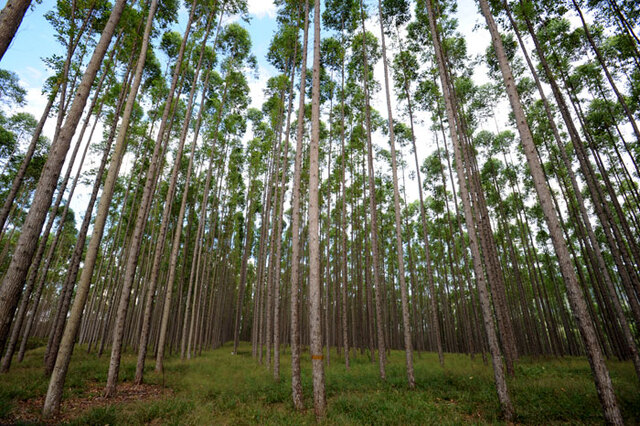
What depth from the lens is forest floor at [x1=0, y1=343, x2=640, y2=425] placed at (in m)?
5.73

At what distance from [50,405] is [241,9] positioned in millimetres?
15621

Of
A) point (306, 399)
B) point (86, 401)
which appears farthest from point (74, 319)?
point (306, 399)

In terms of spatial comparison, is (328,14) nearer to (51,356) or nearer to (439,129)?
(439,129)

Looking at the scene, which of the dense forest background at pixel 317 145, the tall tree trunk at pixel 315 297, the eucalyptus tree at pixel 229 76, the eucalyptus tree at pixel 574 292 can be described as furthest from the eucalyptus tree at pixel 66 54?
the eucalyptus tree at pixel 574 292

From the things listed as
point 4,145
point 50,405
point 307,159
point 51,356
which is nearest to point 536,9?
point 307,159

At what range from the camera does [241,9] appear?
12258 millimetres

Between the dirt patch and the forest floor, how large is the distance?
20 millimetres

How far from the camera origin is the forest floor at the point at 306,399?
225 inches

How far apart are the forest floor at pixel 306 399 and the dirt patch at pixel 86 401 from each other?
0.8 inches

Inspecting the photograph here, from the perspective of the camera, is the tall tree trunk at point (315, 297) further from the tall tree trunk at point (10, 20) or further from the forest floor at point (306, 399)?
the tall tree trunk at point (10, 20)

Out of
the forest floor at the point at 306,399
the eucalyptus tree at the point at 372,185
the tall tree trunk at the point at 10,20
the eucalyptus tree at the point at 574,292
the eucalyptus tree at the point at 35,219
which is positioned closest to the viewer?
the tall tree trunk at the point at 10,20

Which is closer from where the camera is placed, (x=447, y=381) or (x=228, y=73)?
(x=447, y=381)

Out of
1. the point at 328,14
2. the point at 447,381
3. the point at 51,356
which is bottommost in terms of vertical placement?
the point at 447,381

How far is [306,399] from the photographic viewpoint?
7562 millimetres
